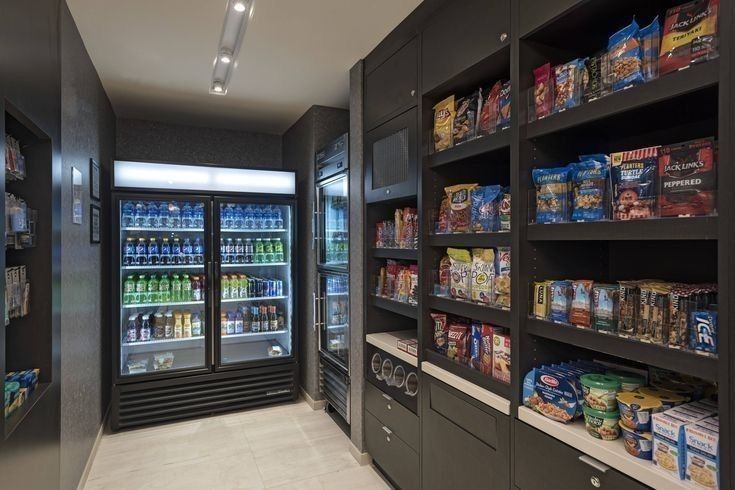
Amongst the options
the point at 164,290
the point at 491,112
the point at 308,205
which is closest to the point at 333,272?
the point at 308,205

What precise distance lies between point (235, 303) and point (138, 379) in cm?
107

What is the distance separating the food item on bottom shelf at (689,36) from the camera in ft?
3.35

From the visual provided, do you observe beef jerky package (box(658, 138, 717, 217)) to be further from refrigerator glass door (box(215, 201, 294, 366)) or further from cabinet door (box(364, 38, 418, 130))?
refrigerator glass door (box(215, 201, 294, 366))

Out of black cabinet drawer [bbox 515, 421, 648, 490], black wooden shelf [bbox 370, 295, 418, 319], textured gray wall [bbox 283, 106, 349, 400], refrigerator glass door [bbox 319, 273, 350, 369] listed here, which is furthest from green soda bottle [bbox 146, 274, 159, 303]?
black cabinet drawer [bbox 515, 421, 648, 490]

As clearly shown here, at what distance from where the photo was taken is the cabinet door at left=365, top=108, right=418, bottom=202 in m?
2.28

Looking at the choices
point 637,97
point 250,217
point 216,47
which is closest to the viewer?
point 637,97

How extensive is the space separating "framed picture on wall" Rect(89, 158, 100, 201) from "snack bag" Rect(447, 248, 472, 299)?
2404mm

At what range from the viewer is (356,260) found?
293 cm

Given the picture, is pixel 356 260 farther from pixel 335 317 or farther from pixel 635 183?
pixel 635 183

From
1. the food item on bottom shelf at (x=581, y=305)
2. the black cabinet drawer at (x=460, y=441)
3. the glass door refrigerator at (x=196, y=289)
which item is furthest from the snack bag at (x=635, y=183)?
the glass door refrigerator at (x=196, y=289)

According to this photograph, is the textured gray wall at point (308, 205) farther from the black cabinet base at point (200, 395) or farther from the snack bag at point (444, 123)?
the snack bag at point (444, 123)

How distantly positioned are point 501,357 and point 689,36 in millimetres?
1210

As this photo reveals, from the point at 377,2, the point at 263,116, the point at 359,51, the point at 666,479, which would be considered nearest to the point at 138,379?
the point at 263,116

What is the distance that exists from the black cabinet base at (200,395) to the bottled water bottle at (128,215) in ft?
4.26
